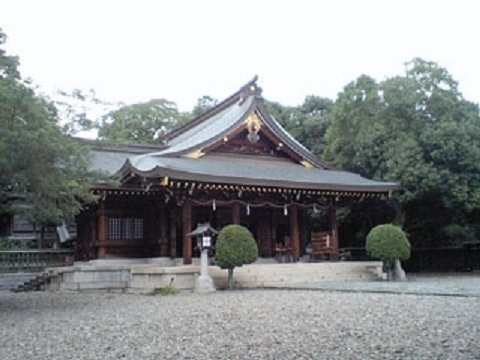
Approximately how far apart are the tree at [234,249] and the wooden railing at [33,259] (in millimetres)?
10103

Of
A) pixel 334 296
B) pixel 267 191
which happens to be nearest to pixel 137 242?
pixel 267 191

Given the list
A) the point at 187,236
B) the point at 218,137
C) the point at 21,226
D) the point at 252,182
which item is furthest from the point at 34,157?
the point at 21,226

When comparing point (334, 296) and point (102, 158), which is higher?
point (102, 158)

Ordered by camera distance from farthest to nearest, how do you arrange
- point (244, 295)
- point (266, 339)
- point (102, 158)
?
1. point (102, 158)
2. point (244, 295)
3. point (266, 339)

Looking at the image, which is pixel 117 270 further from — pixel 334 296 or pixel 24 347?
pixel 24 347

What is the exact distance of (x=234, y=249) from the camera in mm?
16281

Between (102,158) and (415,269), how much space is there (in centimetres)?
1646

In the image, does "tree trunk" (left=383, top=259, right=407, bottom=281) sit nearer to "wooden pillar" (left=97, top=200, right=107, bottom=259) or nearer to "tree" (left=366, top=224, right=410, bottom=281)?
"tree" (left=366, top=224, right=410, bottom=281)

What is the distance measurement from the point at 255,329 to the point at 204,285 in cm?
810

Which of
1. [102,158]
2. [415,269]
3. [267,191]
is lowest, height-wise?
[415,269]

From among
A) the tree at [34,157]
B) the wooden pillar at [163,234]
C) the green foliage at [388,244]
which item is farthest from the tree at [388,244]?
the tree at [34,157]

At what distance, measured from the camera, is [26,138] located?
37.4 ft

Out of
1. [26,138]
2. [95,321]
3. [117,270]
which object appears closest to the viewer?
[95,321]

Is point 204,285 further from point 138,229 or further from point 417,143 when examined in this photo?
point 417,143
